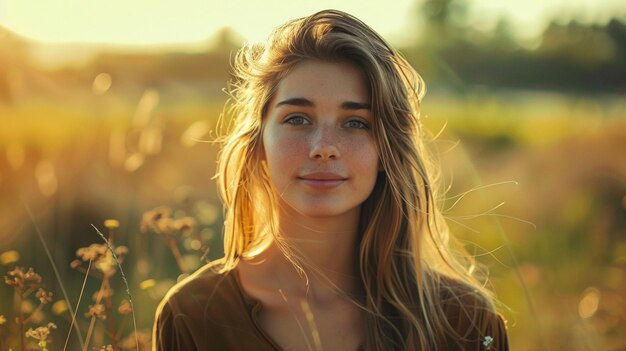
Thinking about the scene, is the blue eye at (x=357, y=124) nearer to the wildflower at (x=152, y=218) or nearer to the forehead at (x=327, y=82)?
the forehead at (x=327, y=82)

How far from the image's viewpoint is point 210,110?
8195 millimetres

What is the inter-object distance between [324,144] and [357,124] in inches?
7.0

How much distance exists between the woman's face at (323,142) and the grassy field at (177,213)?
52 centimetres

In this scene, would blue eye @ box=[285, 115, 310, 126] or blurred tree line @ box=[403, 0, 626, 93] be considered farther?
blurred tree line @ box=[403, 0, 626, 93]

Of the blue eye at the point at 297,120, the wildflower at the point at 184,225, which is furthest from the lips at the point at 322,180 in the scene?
the wildflower at the point at 184,225

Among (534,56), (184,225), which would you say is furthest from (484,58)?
(184,225)

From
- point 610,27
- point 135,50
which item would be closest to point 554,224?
point 135,50

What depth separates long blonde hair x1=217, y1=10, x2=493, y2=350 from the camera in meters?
3.25

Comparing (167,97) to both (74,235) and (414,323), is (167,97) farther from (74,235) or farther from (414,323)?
(414,323)

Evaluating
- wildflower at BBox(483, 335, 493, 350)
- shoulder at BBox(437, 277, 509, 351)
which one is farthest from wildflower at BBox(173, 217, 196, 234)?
wildflower at BBox(483, 335, 493, 350)

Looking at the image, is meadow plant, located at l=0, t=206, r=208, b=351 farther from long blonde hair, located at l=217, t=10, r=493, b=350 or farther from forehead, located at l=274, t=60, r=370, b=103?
forehead, located at l=274, t=60, r=370, b=103

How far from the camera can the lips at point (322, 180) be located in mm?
3098

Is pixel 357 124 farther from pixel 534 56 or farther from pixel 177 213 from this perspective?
pixel 534 56

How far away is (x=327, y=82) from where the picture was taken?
3170mm
